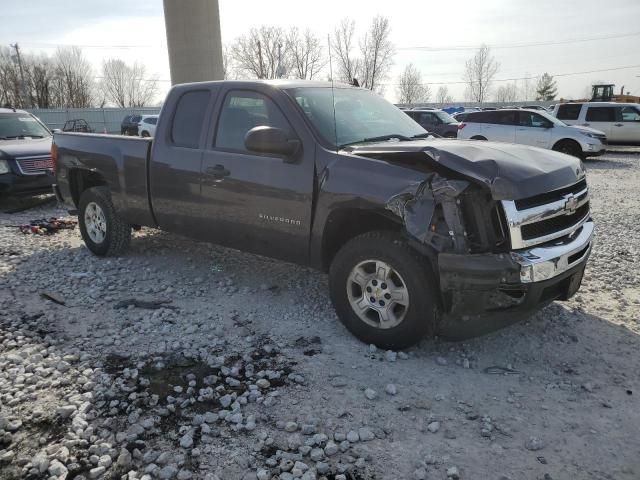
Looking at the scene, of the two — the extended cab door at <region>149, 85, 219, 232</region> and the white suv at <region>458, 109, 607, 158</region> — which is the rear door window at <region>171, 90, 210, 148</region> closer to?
the extended cab door at <region>149, 85, 219, 232</region>

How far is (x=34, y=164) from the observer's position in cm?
931

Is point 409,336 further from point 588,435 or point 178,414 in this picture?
point 178,414

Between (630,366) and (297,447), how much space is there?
246 cm

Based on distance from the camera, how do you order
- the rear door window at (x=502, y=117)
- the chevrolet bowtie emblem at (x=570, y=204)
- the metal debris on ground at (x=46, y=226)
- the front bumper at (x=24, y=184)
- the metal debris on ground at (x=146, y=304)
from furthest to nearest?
the rear door window at (x=502, y=117) < the front bumper at (x=24, y=184) < the metal debris on ground at (x=46, y=226) < the metal debris on ground at (x=146, y=304) < the chevrolet bowtie emblem at (x=570, y=204)

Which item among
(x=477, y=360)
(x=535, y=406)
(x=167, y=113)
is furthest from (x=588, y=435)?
(x=167, y=113)

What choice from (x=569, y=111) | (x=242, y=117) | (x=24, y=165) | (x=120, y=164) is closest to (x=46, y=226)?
(x=24, y=165)

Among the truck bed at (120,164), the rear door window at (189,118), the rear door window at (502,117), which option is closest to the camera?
the rear door window at (189,118)

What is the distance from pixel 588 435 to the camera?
2.88 metres

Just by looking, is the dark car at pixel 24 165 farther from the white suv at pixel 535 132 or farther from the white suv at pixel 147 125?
the white suv at pixel 147 125

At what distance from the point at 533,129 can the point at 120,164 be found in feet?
45.8

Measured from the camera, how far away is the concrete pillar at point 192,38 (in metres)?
27.7

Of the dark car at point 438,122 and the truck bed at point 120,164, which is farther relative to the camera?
the dark car at point 438,122

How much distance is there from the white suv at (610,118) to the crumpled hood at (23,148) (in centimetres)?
1696

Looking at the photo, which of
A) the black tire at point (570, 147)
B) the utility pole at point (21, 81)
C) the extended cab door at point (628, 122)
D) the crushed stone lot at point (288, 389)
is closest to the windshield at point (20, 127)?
the crushed stone lot at point (288, 389)
